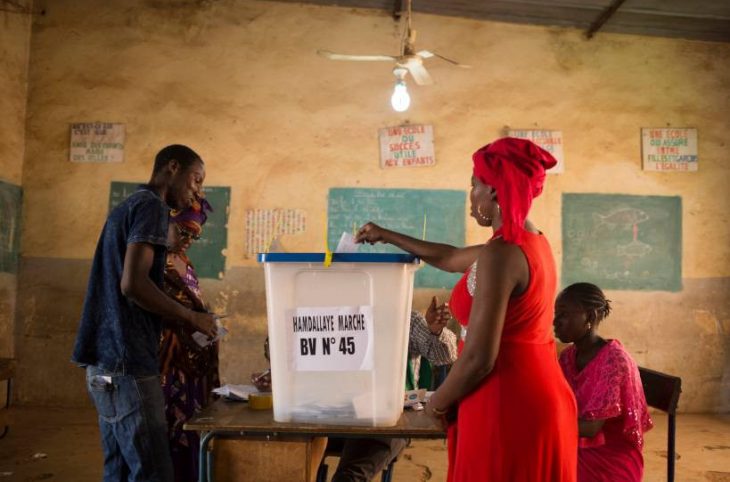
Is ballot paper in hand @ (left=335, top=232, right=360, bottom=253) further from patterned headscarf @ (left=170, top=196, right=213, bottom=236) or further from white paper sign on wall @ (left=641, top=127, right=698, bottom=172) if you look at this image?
white paper sign on wall @ (left=641, top=127, right=698, bottom=172)

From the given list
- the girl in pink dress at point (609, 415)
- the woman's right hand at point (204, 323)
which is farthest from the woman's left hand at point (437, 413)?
the woman's right hand at point (204, 323)

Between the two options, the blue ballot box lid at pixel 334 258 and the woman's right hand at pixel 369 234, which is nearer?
the blue ballot box lid at pixel 334 258

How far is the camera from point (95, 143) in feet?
17.4

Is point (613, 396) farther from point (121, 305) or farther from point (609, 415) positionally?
point (121, 305)

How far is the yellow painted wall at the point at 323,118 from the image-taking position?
17.4 feet

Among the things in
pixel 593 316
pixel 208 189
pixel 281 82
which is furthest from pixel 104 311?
pixel 281 82

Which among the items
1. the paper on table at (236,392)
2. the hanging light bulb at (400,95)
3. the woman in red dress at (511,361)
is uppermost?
the hanging light bulb at (400,95)

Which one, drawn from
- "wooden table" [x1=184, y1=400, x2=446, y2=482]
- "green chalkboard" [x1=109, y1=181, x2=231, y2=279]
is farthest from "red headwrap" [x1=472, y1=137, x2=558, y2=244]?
"green chalkboard" [x1=109, y1=181, x2=231, y2=279]

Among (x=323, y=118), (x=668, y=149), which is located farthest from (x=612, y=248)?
(x=323, y=118)

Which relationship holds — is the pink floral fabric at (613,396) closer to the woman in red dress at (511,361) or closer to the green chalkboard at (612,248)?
the woman in red dress at (511,361)

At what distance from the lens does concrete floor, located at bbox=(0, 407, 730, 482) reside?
350cm

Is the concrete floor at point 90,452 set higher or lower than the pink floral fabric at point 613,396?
lower

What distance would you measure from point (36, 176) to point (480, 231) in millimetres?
3857

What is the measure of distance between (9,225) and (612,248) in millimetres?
5137
